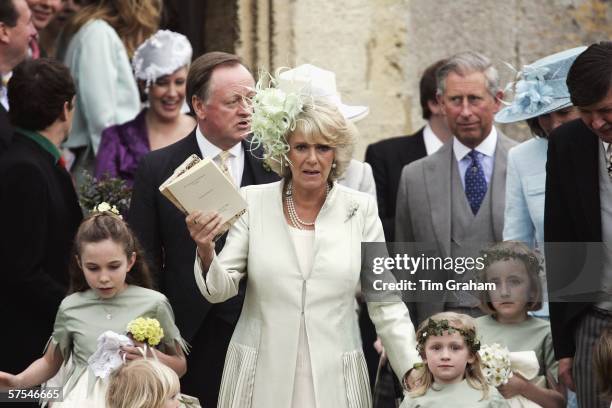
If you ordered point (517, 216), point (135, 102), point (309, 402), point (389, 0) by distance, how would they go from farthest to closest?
point (389, 0) → point (135, 102) → point (517, 216) → point (309, 402)

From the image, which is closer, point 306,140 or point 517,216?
point 306,140

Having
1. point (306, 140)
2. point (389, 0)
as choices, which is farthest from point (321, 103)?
point (389, 0)

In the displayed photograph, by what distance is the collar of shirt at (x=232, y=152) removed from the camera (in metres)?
7.13

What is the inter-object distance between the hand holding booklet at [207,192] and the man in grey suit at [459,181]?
1.39m

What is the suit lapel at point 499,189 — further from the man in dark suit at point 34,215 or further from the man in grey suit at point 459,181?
the man in dark suit at point 34,215

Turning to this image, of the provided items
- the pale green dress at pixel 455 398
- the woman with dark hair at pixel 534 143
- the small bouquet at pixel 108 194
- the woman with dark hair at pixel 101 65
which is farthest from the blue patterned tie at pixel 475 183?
the woman with dark hair at pixel 101 65

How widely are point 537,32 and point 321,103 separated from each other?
409cm

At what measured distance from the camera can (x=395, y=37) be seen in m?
9.70

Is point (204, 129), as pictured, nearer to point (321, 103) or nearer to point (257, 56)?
point (321, 103)

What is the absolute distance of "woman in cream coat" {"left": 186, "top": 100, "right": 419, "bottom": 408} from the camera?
6090mm

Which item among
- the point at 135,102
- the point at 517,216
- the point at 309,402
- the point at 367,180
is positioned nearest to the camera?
the point at 309,402

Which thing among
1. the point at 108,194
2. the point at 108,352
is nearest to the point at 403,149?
the point at 108,194

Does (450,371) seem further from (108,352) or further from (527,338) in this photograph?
(108,352)

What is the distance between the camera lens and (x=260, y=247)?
6.21 m
